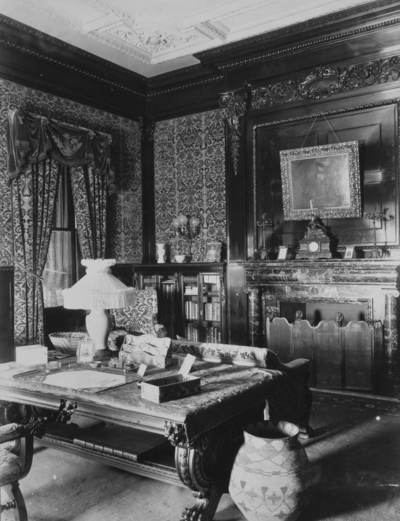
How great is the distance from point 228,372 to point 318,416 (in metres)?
1.92

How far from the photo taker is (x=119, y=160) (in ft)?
24.8

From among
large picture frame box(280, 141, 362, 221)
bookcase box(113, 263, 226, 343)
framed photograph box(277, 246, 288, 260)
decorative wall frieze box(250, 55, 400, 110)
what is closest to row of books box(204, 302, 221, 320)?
bookcase box(113, 263, 226, 343)

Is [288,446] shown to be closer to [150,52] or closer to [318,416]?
[318,416]

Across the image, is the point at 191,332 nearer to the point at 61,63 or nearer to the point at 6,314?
the point at 6,314

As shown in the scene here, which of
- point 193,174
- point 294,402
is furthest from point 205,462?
point 193,174

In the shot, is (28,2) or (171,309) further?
(171,309)

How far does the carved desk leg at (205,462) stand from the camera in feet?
8.61

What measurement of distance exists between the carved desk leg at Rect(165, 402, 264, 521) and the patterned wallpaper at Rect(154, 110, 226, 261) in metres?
4.38

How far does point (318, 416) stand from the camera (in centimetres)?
479

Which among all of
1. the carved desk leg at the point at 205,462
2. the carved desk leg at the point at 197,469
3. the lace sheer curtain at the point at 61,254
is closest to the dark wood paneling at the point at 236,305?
the lace sheer curtain at the point at 61,254

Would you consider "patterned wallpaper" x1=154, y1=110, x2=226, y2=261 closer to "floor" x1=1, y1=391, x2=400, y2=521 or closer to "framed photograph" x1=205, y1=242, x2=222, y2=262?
"framed photograph" x1=205, y1=242, x2=222, y2=262

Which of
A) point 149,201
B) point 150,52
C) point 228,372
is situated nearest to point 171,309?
point 149,201

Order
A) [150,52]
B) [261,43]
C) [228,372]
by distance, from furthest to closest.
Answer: [150,52] < [261,43] < [228,372]

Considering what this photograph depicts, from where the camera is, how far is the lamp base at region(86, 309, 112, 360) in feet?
12.2
